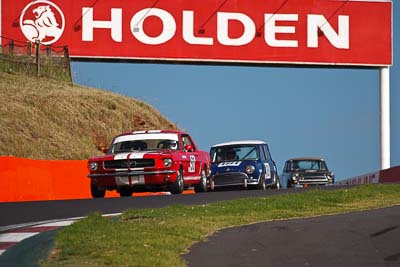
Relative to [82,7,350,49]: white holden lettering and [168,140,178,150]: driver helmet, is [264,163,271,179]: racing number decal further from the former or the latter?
[82,7,350,49]: white holden lettering

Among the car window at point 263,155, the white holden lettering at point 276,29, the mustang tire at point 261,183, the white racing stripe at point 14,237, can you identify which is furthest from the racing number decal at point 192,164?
the white holden lettering at point 276,29

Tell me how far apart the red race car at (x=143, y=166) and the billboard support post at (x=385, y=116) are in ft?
78.4

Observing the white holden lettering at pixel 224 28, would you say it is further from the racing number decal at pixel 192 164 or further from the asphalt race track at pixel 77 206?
the asphalt race track at pixel 77 206

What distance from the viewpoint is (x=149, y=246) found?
9.47m

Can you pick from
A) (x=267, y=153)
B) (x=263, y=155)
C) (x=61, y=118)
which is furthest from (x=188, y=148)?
(x=61, y=118)

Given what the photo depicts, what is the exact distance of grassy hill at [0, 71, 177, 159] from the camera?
37.8 meters

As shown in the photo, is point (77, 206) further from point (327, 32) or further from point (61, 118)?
point (327, 32)

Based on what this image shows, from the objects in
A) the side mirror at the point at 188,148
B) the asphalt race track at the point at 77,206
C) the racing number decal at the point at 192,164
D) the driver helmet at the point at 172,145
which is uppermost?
the driver helmet at the point at 172,145

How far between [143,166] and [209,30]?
2423 centimetres

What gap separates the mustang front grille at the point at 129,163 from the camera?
69.0 feet

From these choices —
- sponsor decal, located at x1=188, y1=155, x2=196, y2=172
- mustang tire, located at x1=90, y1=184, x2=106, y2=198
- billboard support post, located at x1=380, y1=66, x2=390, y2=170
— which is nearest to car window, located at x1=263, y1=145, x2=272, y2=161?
sponsor decal, located at x1=188, y1=155, x2=196, y2=172

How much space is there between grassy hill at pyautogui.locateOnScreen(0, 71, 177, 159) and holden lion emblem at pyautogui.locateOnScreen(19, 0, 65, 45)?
2.57m

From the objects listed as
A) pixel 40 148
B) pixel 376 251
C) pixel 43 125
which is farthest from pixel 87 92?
pixel 376 251

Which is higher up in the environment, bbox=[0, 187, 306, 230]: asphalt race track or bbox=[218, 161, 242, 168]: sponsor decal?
bbox=[218, 161, 242, 168]: sponsor decal
